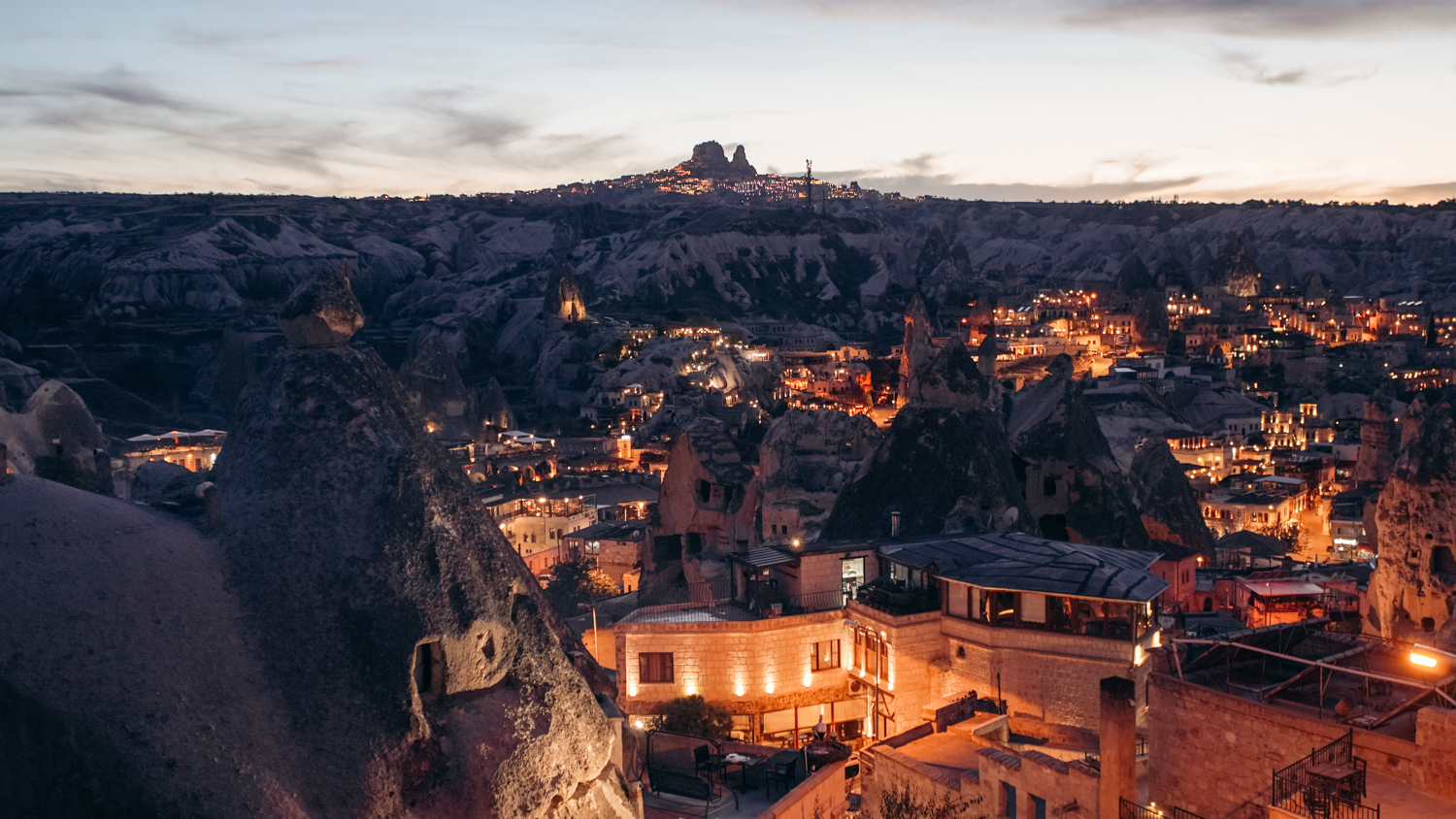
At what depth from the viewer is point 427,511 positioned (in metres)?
11.0

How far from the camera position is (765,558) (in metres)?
26.1

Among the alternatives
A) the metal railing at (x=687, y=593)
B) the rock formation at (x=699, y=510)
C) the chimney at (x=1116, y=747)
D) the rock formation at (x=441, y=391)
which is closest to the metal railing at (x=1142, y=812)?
the chimney at (x=1116, y=747)

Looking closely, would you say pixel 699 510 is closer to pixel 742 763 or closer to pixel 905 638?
pixel 905 638

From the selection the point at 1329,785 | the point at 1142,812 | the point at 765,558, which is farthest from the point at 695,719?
the point at 1329,785

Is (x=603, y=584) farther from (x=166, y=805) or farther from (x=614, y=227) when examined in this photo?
(x=614, y=227)

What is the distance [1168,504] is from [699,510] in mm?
15788

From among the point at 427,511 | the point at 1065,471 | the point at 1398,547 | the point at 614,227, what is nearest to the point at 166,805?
the point at 427,511

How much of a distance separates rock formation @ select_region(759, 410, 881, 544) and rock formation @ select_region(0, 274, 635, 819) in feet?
82.5

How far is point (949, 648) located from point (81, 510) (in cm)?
1662

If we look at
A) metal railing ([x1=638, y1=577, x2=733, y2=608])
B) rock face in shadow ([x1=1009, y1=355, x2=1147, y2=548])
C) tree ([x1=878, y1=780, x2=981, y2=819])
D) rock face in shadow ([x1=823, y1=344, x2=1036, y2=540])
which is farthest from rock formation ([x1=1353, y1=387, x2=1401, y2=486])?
tree ([x1=878, y1=780, x2=981, y2=819])

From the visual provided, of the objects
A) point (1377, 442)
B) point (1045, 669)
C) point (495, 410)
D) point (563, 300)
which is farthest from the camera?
point (563, 300)

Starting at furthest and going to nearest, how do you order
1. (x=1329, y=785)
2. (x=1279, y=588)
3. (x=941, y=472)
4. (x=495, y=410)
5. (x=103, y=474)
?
1. (x=495, y=410)
2. (x=1279, y=588)
3. (x=941, y=472)
4. (x=103, y=474)
5. (x=1329, y=785)

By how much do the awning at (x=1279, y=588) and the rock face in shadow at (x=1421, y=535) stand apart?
4568 mm

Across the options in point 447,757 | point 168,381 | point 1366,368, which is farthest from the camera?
point 168,381
